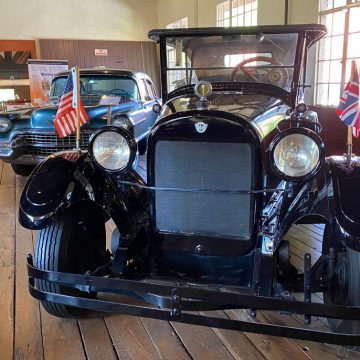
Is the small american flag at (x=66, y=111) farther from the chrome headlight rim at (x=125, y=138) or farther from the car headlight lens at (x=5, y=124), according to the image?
the car headlight lens at (x=5, y=124)

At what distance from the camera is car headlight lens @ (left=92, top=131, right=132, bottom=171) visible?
1.92 m

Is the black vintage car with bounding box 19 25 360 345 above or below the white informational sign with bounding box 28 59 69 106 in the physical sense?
below

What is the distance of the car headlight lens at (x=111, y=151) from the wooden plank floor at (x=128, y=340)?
0.89 metres

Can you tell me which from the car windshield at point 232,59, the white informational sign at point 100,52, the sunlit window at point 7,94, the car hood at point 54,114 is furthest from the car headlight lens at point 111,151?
the white informational sign at point 100,52

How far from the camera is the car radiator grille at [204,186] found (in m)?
1.79

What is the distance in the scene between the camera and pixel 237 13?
27.9 ft

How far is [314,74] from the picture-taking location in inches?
253

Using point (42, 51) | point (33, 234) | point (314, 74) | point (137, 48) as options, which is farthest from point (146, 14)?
point (33, 234)

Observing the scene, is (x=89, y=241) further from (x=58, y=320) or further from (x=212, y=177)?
(x=212, y=177)

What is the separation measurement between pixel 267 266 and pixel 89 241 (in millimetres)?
1014

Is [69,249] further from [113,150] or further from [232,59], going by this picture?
[232,59]

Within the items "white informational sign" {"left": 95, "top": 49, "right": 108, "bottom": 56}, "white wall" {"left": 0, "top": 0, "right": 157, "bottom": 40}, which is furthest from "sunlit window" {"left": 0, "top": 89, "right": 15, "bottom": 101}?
"white informational sign" {"left": 95, "top": 49, "right": 108, "bottom": 56}

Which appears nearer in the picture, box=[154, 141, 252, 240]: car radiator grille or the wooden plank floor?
box=[154, 141, 252, 240]: car radiator grille

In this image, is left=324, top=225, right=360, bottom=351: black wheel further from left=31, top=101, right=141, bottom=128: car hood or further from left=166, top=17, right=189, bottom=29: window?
left=166, top=17, right=189, bottom=29: window
